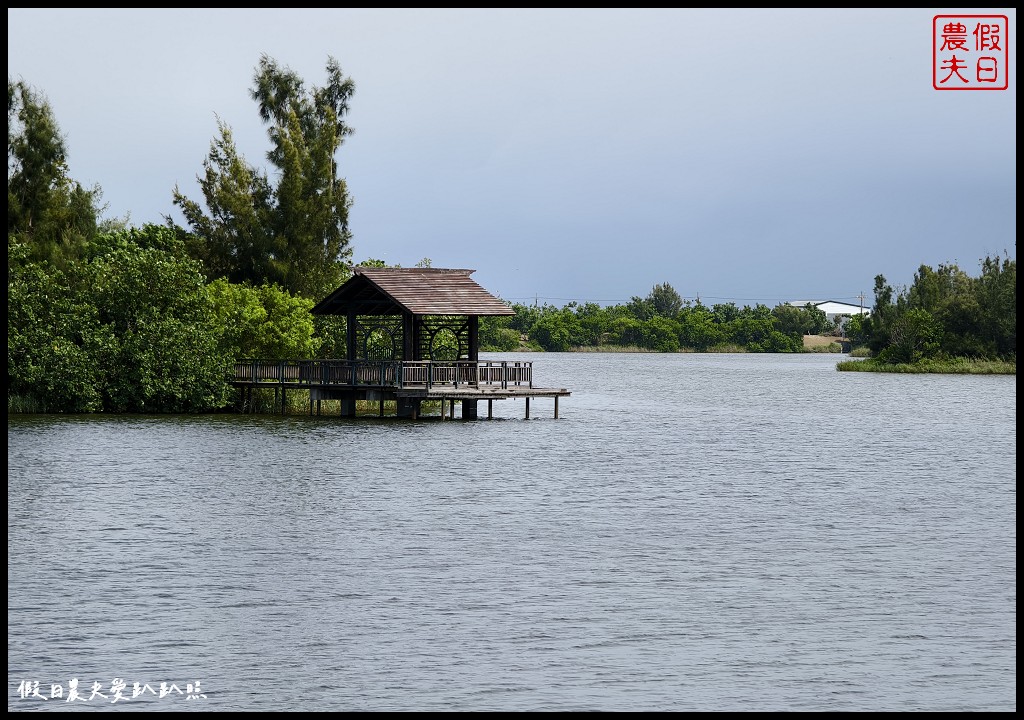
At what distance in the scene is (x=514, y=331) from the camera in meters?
184

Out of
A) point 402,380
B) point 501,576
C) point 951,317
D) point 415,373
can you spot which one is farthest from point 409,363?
point 951,317

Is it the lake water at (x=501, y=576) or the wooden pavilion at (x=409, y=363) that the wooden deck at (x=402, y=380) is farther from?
the lake water at (x=501, y=576)

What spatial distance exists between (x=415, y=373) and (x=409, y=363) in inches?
Answer: 17.0

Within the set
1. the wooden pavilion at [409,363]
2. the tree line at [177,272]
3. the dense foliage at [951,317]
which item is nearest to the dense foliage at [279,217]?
the tree line at [177,272]

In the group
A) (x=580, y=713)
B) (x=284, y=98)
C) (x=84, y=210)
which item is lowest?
(x=580, y=713)

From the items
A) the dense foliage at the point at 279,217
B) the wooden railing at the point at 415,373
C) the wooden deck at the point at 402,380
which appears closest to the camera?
the wooden deck at the point at 402,380

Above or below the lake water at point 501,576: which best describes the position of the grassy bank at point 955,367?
above

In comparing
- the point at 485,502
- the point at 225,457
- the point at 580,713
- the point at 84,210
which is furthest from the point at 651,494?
the point at 84,210

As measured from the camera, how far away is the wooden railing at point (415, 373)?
167 ft

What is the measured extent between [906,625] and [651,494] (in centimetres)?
1500

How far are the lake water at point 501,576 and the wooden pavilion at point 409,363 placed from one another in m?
5.02

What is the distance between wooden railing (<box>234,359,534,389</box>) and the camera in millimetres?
50875

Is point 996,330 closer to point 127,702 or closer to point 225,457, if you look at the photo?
point 225,457

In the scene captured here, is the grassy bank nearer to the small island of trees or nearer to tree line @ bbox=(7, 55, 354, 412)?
the small island of trees
